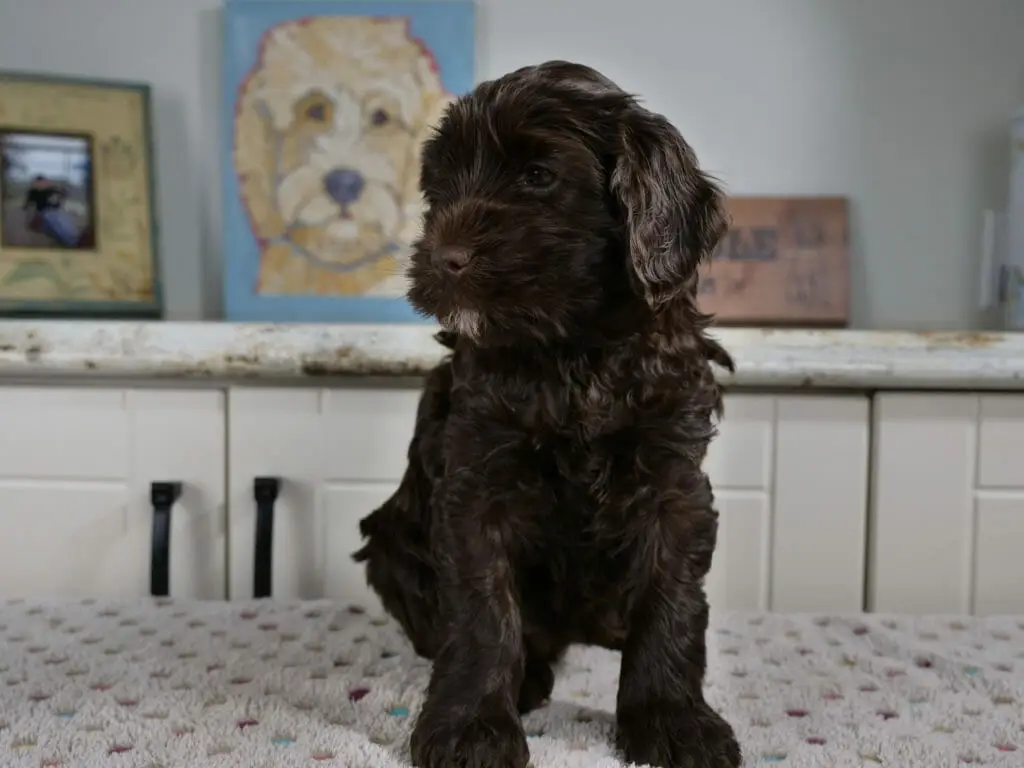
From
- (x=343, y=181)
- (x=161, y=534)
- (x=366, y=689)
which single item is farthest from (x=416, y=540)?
(x=343, y=181)

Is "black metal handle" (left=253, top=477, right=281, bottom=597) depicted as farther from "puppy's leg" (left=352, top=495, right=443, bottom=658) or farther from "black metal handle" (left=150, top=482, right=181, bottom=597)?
"puppy's leg" (left=352, top=495, right=443, bottom=658)

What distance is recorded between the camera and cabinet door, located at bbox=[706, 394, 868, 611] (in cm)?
134

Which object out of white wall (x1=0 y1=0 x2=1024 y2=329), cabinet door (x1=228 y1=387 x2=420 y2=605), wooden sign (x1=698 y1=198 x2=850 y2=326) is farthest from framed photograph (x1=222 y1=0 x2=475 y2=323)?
wooden sign (x1=698 y1=198 x2=850 y2=326)

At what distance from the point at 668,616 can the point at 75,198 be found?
125 cm

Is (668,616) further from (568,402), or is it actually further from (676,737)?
(568,402)

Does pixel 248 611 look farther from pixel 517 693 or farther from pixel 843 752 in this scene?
pixel 843 752

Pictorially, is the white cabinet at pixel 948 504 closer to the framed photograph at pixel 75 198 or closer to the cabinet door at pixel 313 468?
the cabinet door at pixel 313 468

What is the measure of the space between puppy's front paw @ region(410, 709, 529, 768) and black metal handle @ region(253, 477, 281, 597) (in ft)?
2.04

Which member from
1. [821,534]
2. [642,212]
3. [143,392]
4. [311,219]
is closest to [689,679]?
[642,212]

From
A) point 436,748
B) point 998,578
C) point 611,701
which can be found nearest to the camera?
point 436,748

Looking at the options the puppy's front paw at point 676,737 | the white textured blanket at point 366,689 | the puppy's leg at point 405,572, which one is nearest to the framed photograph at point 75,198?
the white textured blanket at point 366,689

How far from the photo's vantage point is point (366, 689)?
3.12 ft

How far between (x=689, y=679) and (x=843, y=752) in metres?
0.14

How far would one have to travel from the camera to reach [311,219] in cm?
158
